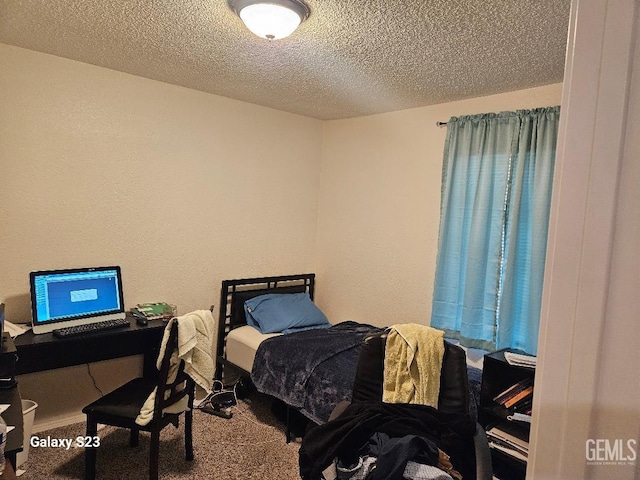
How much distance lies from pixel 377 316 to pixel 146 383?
1.98 m

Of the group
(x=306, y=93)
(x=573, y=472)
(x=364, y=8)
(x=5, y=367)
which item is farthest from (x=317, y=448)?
(x=306, y=93)

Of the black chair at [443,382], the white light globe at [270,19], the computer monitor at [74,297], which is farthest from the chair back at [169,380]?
the white light globe at [270,19]

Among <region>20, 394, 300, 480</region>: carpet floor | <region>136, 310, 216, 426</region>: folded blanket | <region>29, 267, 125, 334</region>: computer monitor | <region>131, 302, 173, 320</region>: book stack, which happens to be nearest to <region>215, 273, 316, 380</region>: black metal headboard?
<region>131, 302, 173, 320</region>: book stack

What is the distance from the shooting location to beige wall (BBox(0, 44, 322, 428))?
274 centimetres

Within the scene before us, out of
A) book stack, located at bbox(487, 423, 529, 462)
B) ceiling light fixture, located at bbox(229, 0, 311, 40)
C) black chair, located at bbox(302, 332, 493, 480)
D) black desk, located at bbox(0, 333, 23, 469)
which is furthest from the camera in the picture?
book stack, located at bbox(487, 423, 529, 462)

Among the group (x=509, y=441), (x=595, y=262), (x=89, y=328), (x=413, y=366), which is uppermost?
(x=595, y=262)

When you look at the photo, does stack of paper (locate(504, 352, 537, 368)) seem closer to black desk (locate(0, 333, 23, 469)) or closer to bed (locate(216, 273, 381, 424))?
bed (locate(216, 273, 381, 424))

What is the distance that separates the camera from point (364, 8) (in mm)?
1842

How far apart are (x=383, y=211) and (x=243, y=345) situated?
1.64m

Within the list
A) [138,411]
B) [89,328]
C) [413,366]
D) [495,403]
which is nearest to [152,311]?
[89,328]

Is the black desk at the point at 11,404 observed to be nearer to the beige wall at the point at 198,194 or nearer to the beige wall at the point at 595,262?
the beige wall at the point at 198,194

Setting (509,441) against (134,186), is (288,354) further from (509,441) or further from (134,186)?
(134,186)

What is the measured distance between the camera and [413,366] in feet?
6.53

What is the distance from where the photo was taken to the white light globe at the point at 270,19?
5.95ft
